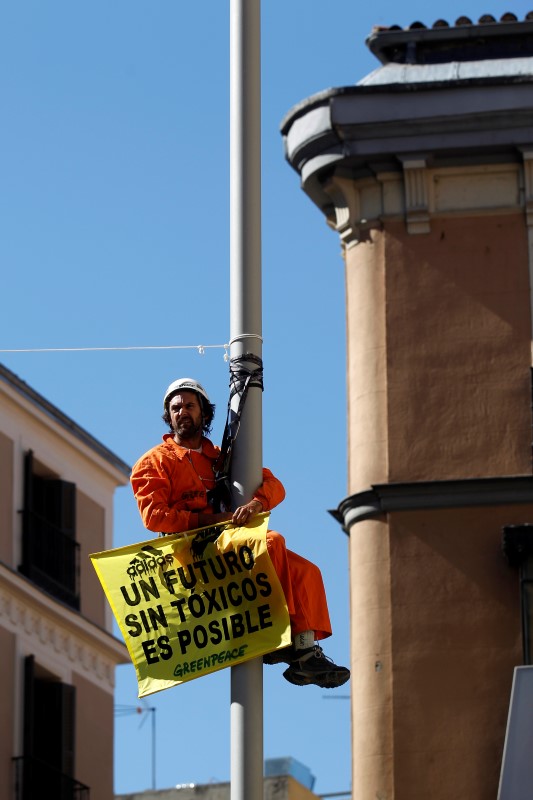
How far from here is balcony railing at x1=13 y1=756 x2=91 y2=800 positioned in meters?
31.2

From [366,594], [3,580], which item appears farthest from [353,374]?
[3,580]

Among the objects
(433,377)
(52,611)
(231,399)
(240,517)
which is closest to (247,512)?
(240,517)

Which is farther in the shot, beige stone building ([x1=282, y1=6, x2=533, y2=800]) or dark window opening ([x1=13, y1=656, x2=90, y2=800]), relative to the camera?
dark window opening ([x1=13, y1=656, x2=90, y2=800])

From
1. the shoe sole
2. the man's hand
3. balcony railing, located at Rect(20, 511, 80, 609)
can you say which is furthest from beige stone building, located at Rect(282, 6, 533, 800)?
balcony railing, located at Rect(20, 511, 80, 609)

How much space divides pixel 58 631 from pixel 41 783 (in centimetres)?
265

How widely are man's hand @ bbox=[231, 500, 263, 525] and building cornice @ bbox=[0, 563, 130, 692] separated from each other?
21531 mm

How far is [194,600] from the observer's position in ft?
34.4

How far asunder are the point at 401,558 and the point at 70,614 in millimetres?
12939

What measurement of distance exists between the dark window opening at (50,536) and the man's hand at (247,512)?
2221cm

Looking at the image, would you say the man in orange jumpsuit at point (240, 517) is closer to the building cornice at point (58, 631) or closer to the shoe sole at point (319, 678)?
the shoe sole at point (319, 678)

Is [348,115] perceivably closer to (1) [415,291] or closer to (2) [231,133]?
(1) [415,291]

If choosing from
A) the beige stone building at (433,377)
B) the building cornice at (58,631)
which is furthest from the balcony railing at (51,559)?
the beige stone building at (433,377)

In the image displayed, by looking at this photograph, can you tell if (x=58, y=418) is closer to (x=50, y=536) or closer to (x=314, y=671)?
(x=50, y=536)

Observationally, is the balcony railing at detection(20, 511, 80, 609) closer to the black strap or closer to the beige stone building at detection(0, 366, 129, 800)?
the beige stone building at detection(0, 366, 129, 800)
